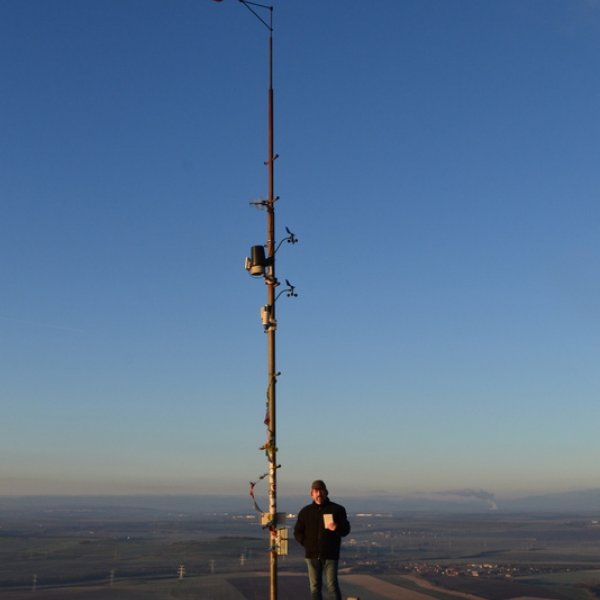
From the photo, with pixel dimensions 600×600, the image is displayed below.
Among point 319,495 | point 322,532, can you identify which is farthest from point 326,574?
point 319,495

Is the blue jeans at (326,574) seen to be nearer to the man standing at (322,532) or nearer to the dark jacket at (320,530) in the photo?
the man standing at (322,532)

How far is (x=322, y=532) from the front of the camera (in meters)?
15.2

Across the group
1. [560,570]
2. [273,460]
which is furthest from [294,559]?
[273,460]

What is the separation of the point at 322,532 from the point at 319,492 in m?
0.82

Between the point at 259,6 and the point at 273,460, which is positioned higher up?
the point at 259,6

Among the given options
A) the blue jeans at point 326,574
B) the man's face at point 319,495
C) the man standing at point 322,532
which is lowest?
the blue jeans at point 326,574

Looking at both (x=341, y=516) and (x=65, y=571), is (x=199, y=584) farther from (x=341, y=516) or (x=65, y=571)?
(x=341, y=516)

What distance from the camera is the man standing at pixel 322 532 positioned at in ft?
49.7

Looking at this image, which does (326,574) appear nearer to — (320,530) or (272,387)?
(320,530)

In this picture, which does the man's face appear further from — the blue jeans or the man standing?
the blue jeans

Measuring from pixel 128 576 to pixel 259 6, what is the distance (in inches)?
6167

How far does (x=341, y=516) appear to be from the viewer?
15.3 meters

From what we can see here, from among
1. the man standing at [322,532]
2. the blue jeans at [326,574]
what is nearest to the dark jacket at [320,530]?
the man standing at [322,532]

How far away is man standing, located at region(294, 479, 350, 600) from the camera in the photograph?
15.2 metres
